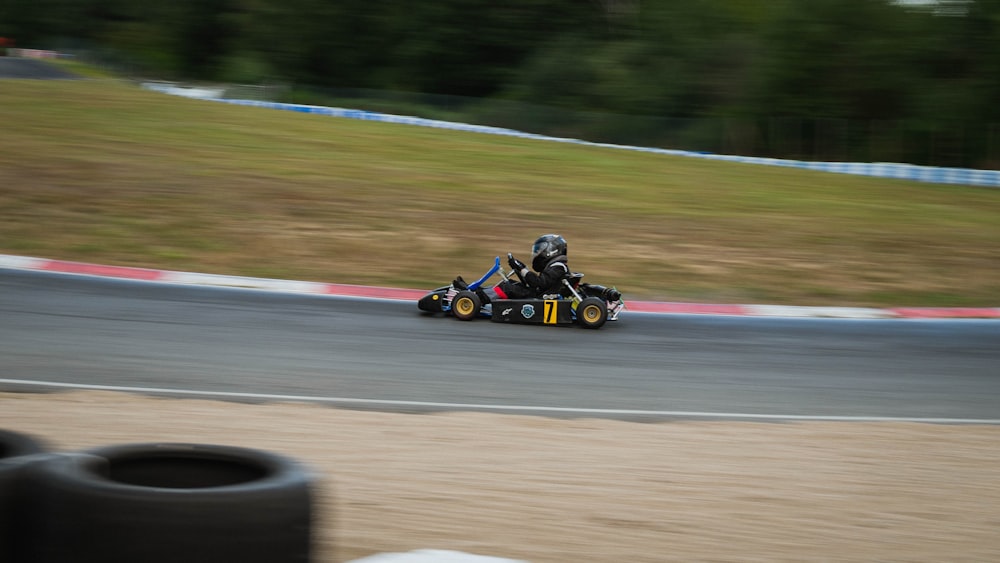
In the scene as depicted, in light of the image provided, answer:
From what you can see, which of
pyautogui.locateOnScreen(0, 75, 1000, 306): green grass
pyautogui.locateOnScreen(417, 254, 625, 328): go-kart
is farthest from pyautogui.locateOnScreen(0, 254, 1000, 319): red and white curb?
pyautogui.locateOnScreen(417, 254, 625, 328): go-kart

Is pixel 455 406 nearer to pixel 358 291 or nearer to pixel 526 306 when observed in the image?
pixel 526 306

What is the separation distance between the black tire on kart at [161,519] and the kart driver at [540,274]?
8.06 meters

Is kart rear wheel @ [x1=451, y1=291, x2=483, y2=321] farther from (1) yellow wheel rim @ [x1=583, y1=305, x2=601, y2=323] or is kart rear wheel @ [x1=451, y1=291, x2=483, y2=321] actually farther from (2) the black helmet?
(1) yellow wheel rim @ [x1=583, y1=305, x2=601, y2=323]

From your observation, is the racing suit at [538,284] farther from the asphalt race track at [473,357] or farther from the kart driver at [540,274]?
the asphalt race track at [473,357]

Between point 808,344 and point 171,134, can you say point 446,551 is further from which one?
point 171,134

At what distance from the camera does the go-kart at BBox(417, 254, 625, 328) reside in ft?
38.4

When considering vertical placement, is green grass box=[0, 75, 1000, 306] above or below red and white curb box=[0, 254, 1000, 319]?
above

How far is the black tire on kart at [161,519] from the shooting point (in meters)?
3.25

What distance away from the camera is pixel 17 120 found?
24.9 meters

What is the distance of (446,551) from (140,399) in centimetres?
390

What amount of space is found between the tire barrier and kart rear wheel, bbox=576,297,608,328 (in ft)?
26.7

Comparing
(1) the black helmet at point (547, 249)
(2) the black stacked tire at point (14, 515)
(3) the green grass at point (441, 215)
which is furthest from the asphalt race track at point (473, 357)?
(2) the black stacked tire at point (14, 515)

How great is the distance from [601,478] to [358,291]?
781cm

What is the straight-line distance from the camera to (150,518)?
10.7ft
